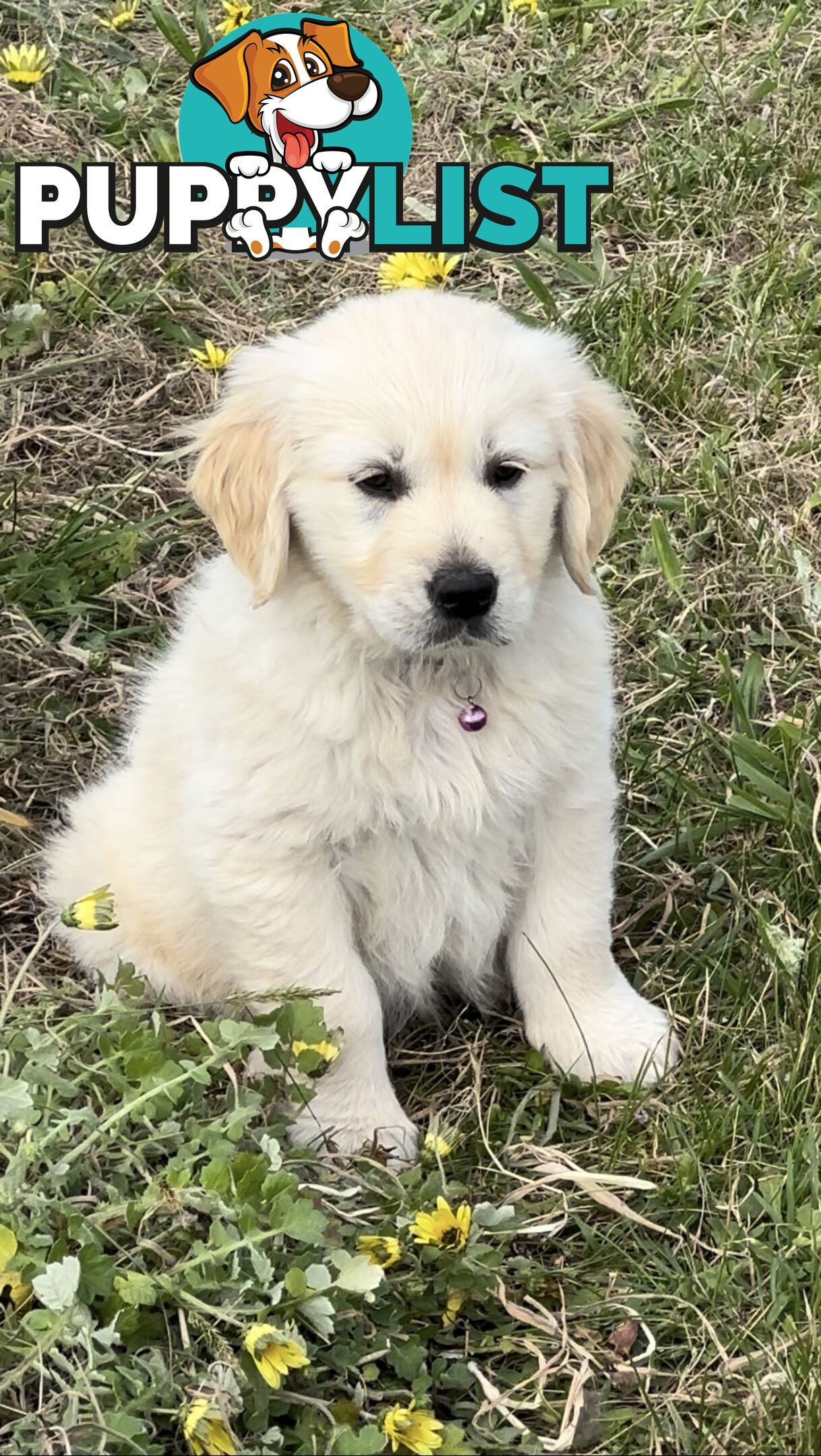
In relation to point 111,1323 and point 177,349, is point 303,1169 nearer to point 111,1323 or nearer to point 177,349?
point 111,1323

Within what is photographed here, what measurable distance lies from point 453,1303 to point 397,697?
95 centimetres

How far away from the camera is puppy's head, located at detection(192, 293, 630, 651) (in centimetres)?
234

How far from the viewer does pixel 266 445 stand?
2.50 m

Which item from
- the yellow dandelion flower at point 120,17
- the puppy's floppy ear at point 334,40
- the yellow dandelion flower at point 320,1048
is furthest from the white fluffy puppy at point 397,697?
the yellow dandelion flower at point 120,17

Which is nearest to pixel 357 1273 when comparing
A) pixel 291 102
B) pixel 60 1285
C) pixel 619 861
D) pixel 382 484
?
pixel 60 1285

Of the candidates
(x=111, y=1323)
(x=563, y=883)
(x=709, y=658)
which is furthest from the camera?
(x=709, y=658)

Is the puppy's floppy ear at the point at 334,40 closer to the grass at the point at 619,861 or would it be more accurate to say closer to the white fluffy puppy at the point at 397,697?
the grass at the point at 619,861

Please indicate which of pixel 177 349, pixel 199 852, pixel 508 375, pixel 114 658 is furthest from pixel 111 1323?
pixel 177 349

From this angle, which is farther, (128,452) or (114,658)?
(128,452)

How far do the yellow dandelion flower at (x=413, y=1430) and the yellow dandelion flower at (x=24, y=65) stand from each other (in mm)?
4306

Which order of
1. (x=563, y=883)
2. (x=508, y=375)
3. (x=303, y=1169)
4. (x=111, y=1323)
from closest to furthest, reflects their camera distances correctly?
1. (x=111, y=1323)
2. (x=508, y=375)
3. (x=303, y=1169)
4. (x=563, y=883)

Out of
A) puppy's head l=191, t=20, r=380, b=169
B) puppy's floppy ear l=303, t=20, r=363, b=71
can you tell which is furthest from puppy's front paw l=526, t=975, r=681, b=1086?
puppy's floppy ear l=303, t=20, r=363, b=71

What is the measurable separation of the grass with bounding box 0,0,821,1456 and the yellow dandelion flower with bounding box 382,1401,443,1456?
23 millimetres

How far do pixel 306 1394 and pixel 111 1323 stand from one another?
0.32m
